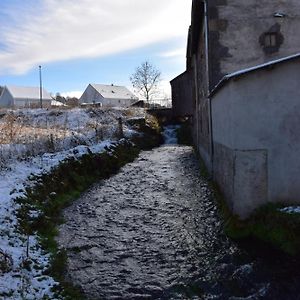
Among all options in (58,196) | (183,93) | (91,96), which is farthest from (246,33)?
(91,96)

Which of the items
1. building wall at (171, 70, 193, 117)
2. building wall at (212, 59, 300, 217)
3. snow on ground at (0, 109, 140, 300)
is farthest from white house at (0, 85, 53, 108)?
building wall at (212, 59, 300, 217)

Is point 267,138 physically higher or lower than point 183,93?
lower

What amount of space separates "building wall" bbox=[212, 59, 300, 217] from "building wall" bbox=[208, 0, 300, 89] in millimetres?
4924

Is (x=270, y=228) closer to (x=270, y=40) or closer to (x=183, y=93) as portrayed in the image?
(x=270, y=40)

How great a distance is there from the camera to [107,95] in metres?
82.5

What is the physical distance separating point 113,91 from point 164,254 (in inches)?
3169

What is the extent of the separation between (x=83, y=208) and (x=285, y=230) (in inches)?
215

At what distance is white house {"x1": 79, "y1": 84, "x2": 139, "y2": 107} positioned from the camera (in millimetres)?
81125

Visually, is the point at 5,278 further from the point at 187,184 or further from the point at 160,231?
the point at 187,184

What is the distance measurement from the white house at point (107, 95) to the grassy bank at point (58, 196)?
64.1 metres

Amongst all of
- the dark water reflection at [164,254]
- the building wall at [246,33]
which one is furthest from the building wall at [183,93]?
the dark water reflection at [164,254]

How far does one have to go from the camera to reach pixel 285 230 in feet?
21.3

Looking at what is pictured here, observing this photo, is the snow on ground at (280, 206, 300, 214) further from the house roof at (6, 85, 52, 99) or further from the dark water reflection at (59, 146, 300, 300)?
the house roof at (6, 85, 52, 99)

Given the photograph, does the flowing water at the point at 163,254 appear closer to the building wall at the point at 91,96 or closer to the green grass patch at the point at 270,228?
the green grass patch at the point at 270,228
